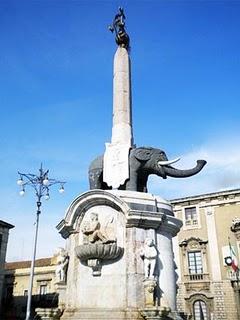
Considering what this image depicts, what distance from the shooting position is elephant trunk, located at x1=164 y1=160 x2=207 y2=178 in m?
10.0

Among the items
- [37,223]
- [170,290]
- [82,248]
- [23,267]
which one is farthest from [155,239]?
[23,267]

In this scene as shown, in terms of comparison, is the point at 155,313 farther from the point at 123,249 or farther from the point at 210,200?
the point at 210,200

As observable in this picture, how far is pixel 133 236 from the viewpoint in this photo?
337 inches

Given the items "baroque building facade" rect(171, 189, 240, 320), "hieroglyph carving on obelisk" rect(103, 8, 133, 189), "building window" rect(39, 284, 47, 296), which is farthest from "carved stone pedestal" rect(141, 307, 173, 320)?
"building window" rect(39, 284, 47, 296)

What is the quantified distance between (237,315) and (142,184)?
72.3 ft

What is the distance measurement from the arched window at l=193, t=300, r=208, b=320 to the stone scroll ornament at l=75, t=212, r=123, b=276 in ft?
78.6

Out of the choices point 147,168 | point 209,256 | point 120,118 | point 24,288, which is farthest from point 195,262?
point 147,168

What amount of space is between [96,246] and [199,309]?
2471cm

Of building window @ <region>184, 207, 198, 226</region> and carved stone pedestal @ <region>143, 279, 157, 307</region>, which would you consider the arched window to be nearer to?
building window @ <region>184, 207, 198, 226</region>

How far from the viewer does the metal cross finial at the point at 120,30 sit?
13.2m

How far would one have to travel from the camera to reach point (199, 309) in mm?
29828

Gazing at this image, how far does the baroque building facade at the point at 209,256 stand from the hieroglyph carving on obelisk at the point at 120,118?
20.5m

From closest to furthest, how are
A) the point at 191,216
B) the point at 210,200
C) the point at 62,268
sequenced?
the point at 62,268, the point at 210,200, the point at 191,216

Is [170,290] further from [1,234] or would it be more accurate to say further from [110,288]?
[1,234]
